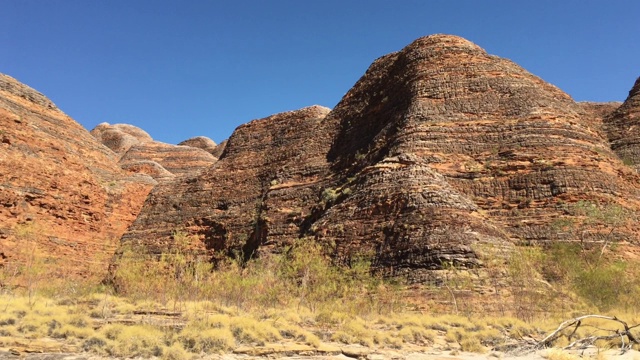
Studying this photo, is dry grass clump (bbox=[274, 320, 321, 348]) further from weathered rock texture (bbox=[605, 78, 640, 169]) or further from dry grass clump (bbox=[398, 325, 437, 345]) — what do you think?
weathered rock texture (bbox=[605, 78, 640, 169])

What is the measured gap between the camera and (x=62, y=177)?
124 ft

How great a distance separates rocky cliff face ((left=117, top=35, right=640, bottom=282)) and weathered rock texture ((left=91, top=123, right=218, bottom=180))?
14362 mm

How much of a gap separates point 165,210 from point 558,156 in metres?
33.5

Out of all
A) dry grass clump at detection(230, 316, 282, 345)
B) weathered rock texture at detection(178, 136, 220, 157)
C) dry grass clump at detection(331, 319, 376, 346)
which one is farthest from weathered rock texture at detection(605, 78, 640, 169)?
weathered rock texture at detection(178, 136, 220, 157)

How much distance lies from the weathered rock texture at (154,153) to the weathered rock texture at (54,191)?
12.0 metres

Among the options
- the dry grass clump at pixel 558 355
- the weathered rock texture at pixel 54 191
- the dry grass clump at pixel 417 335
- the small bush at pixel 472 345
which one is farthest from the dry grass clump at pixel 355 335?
the weathered rock texture at pixel 54 191

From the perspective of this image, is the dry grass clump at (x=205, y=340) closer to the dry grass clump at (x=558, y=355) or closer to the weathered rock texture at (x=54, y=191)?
the dry grass clump at (x=558, y=355)

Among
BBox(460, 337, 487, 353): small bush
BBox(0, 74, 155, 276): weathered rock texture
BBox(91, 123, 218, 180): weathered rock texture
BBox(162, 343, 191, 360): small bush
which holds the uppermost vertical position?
BBox(91, 123, 218, 180): weathered rock texture

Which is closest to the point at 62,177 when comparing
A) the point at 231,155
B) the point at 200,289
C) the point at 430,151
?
the point at 231,155

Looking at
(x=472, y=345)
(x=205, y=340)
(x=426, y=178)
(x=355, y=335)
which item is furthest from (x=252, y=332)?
(x=426, y=178)

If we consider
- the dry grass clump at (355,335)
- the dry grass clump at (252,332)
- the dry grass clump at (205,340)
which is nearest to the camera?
the dry grass clump at (205,340)

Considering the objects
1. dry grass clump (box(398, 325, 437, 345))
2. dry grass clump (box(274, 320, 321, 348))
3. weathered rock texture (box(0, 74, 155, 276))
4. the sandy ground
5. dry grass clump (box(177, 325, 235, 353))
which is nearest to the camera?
the sandy ground

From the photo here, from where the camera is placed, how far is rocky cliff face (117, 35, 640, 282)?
23922 mm

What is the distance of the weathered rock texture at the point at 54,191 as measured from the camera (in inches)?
1278
